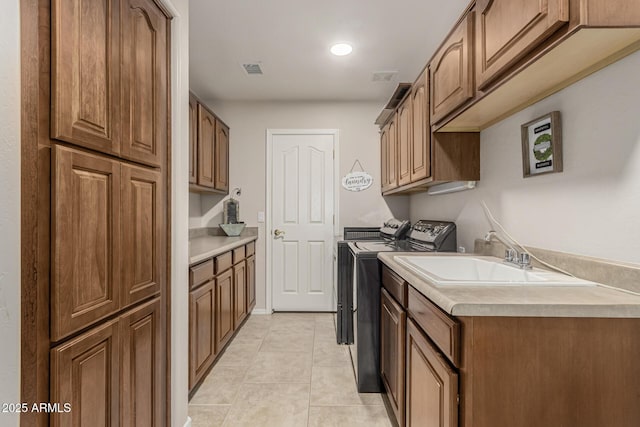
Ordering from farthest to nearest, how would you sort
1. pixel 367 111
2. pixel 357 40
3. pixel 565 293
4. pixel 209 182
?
pixel 367 111 < pixel 209 182 < pixel 357 40 < pixel 565 293

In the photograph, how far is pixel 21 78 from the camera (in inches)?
33.0

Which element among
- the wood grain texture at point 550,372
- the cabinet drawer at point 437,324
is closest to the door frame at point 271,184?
the cabinet drawer at point 437,324

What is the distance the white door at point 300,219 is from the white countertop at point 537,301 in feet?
9.14

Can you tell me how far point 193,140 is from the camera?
9.34ft

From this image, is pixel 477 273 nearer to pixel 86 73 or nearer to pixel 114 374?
pixel 114 374

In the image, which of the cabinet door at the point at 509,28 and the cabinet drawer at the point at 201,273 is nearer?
the cabinet door at the point at 509,28

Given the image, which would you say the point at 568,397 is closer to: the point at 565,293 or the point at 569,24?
the point at 565,293

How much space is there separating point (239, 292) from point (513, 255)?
7.72ft

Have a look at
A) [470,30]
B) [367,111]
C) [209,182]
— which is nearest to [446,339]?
[470,30]

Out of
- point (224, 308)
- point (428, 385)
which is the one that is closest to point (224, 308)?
point (224, 308)

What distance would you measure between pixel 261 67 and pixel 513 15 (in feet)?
7.37

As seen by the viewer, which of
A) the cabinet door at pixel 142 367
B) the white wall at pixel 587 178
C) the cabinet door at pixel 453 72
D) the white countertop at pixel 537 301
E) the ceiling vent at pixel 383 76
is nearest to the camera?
the white countertop at pixel 537 301

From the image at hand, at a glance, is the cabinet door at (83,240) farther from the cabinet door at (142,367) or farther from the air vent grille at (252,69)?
the air vent grille at (252,69)

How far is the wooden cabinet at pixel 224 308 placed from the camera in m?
2.52
